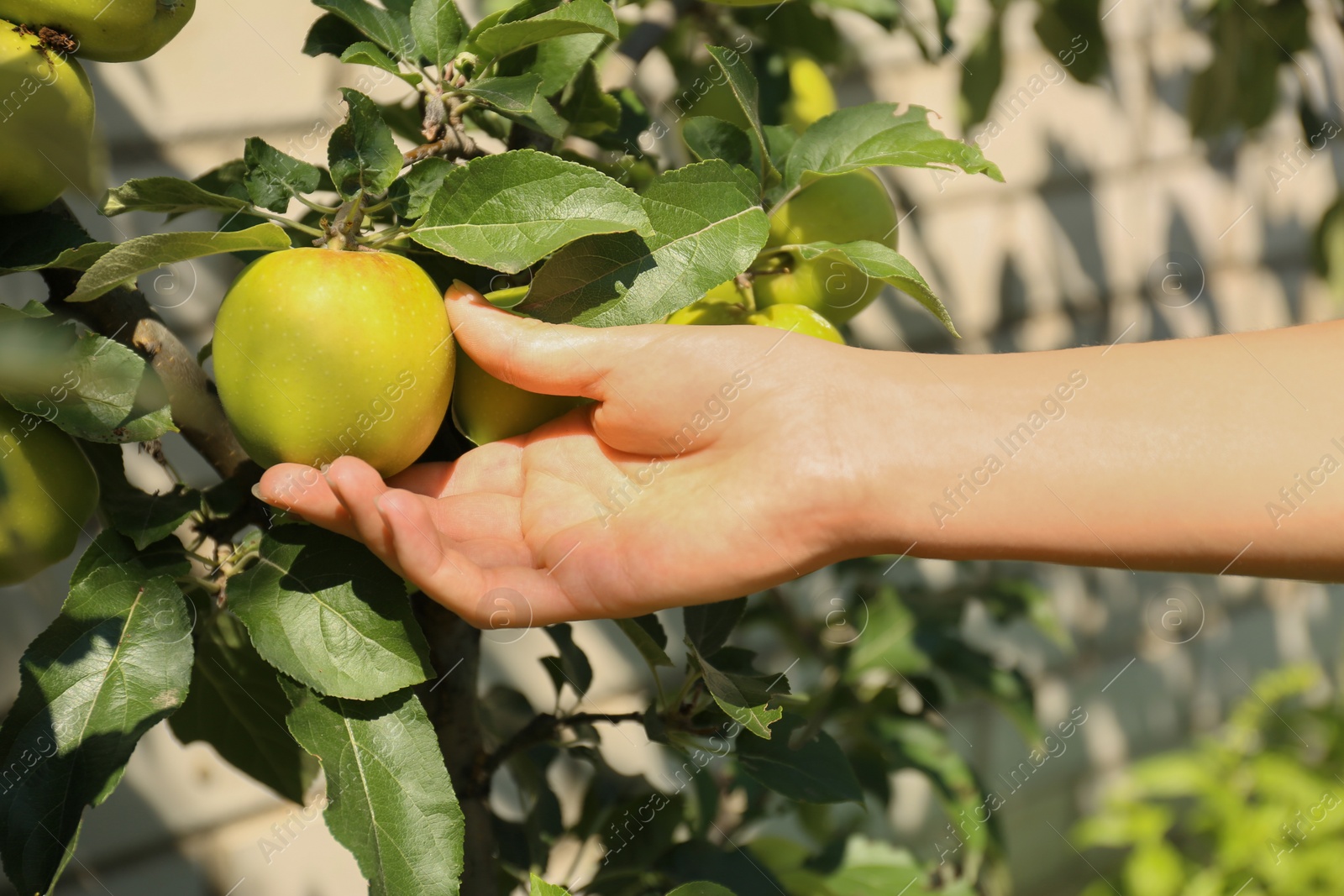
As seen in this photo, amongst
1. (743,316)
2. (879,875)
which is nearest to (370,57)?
(743,316)

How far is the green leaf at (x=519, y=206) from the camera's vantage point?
473 millimetres

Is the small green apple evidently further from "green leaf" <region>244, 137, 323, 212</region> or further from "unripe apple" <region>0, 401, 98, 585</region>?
"unripe apple" <region>0, 401, 98, 585</region>

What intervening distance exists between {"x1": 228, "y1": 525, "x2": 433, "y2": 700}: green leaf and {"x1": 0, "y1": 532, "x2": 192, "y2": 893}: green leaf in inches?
1.7

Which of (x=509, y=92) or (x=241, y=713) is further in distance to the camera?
(x=241, y=713)

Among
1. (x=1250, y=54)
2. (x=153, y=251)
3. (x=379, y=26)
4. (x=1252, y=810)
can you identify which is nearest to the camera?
(x=153, y=251)

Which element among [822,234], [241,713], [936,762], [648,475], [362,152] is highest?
[362,152]

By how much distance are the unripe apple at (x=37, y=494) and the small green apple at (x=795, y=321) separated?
1.27 ft

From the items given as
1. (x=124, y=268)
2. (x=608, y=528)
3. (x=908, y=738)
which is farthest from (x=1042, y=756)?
(x=124, y=268)

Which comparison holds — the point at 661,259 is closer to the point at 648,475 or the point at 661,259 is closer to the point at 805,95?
the point at 648,475

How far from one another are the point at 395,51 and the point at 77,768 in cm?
41

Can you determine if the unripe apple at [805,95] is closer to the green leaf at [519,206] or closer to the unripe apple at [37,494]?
the green leaf at [519,206]

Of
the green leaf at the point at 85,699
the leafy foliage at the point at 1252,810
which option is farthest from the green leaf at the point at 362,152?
the leafy foliage at the point at 1252,810

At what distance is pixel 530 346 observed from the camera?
508 mm

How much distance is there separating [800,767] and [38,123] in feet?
1.92
